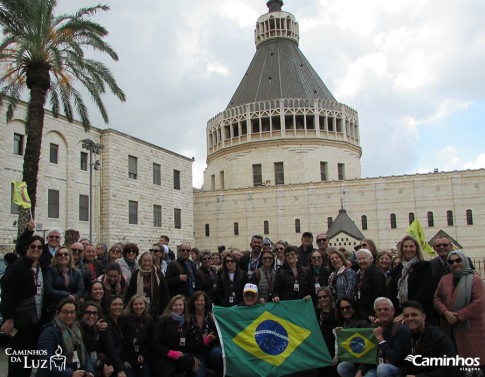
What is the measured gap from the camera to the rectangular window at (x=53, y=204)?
30.9 meters

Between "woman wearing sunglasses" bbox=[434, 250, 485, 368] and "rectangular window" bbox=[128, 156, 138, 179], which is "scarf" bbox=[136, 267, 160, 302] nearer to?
"woman wearing sunglasses" bbox=[434, 250, 485, 368]

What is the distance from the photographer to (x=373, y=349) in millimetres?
7594

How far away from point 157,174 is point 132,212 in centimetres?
464

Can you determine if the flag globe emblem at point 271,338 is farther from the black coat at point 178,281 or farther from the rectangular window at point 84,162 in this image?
the rectangular window at point 84,162

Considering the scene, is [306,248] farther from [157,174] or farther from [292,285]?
[157,174]

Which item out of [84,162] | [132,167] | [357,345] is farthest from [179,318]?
[132,167]

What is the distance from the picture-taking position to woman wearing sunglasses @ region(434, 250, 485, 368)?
706 centimetres

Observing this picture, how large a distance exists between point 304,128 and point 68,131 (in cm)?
3139

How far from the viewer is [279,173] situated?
56.8 meters

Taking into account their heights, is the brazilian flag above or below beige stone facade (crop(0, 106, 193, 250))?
below

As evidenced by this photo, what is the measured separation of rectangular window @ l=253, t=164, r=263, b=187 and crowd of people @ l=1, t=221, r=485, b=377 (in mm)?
47379

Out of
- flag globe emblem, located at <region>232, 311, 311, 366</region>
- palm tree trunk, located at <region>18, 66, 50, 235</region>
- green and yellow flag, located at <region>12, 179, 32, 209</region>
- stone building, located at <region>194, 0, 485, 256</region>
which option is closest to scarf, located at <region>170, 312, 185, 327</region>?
flag globe emblem, located at <region>232, 311, 311, 366</region>

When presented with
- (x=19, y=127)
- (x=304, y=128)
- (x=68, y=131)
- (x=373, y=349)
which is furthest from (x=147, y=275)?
(x=304, y=128)

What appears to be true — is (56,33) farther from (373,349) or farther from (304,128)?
(304,128)
